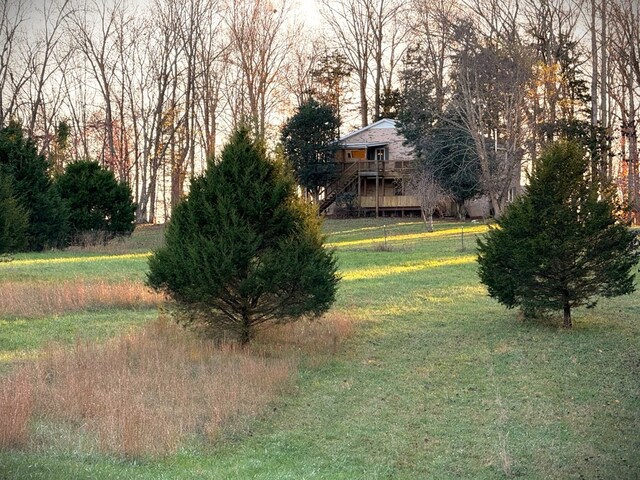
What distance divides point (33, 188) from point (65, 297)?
15.0 meters

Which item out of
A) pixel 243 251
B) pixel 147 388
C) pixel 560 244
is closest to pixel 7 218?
pixel 243 251

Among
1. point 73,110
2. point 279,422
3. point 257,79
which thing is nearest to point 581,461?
point 279,422

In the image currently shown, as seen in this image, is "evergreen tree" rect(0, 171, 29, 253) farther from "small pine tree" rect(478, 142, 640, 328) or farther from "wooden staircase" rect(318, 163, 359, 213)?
A: "wooden staircase" rect(318, 163, 359, 213)

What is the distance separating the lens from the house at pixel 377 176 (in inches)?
→ 1847

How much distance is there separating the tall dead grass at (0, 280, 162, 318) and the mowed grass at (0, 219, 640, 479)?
508 centimetres

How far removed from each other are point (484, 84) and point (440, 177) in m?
Answer: 9.12

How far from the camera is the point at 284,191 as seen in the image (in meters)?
12.3

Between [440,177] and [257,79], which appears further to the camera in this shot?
[257,79]

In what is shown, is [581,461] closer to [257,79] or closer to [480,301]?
[480,301]

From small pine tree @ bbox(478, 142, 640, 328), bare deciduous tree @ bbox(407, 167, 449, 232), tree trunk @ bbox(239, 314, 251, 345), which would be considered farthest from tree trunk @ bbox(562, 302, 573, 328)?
bare deciduous tree @ bbox(407, 167, 449, 232)

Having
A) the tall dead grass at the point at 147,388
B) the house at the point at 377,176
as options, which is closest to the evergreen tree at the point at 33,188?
the tall dead grass at the point at 147,388

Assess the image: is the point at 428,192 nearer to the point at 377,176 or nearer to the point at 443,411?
the point at 377,176

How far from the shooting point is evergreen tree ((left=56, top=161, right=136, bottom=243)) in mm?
32656

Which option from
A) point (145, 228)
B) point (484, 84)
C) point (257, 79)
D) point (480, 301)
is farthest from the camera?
point (257, 79)
